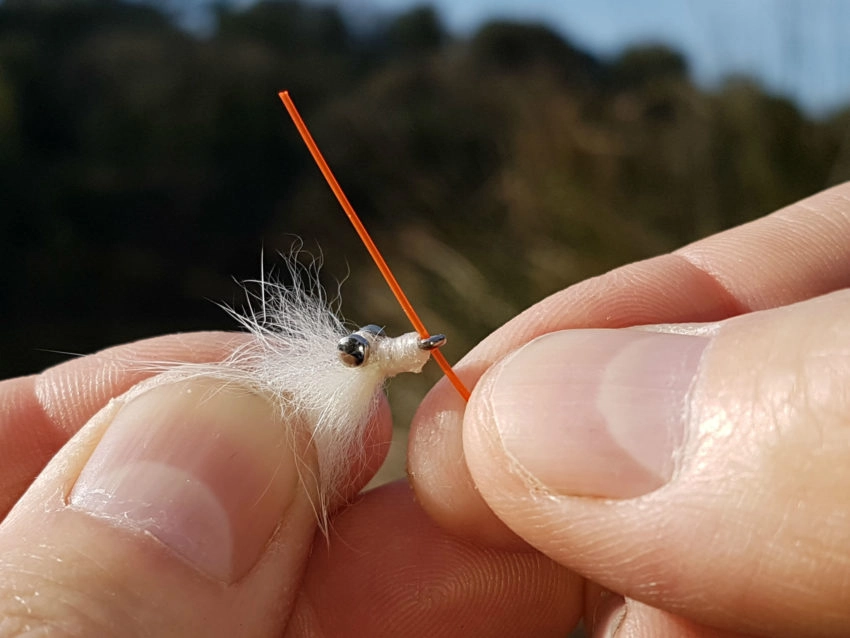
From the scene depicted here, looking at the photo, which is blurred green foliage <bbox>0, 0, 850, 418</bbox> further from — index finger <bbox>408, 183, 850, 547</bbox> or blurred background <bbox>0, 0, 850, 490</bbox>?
index finger <bbox>408, 183, 850, 547</bbox>

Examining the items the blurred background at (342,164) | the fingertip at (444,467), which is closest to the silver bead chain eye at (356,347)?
the fingertip at (444,467)

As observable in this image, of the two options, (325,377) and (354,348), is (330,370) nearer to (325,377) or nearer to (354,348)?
(325,377)

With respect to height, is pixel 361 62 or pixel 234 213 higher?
pixel 361 62

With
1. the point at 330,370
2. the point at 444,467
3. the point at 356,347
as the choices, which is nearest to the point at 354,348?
the point at 356,347

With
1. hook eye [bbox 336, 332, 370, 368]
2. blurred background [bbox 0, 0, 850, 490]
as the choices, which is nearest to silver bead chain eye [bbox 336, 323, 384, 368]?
hook eye [bbox 336, 332, 370, 368]

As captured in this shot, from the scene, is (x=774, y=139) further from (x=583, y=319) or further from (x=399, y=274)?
(x=583, y=319)

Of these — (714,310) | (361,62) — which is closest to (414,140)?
(361,62)

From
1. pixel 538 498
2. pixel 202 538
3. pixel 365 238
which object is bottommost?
pixel 538 498
